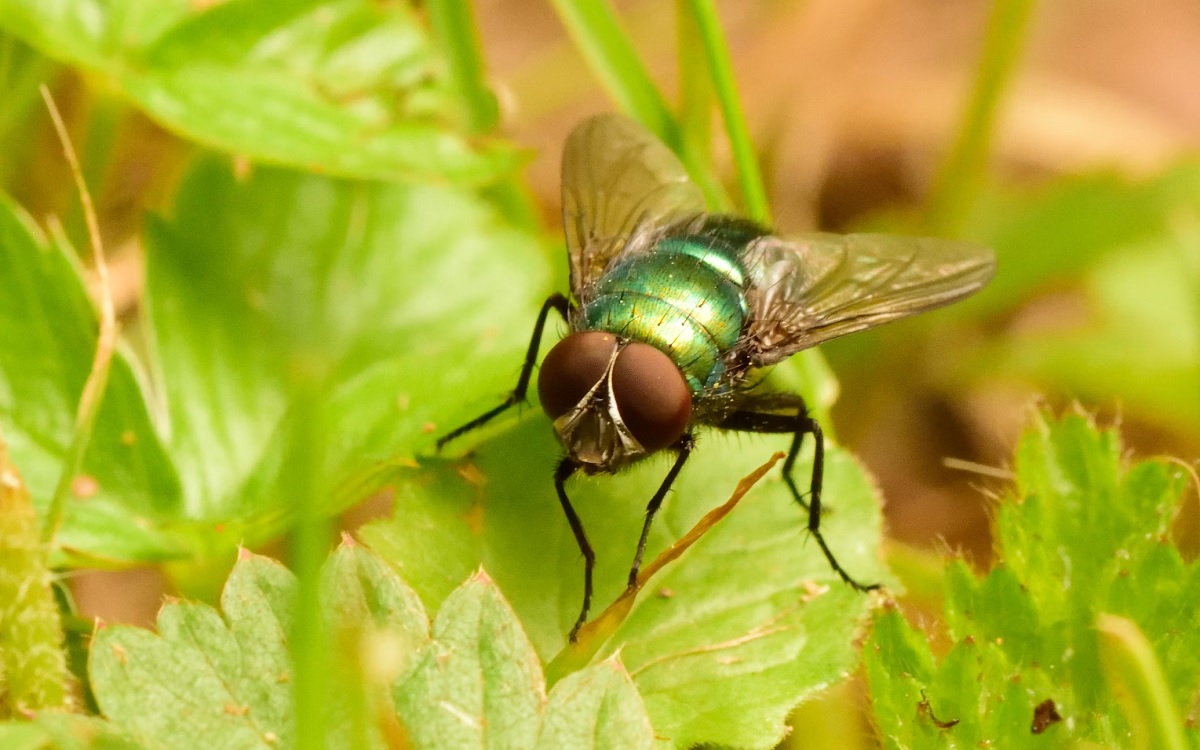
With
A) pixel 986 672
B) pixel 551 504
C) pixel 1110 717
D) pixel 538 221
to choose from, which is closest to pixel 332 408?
pixel 551 504

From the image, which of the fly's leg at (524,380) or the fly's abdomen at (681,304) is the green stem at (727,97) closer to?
the fly's abdomen at (681,304)

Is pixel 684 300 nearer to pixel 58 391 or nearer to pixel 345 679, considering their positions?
pixel 345 679

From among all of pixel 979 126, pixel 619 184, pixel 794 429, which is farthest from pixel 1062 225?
pixel 794 429

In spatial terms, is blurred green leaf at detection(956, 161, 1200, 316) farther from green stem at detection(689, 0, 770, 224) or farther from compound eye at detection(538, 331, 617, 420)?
compound eye at detection(538, 331, 617, 420)

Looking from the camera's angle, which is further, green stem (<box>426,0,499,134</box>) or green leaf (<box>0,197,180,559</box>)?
green stem (<box>426,0,499,134</box>)

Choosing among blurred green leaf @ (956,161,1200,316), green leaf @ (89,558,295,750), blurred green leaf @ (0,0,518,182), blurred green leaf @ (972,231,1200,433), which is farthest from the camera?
blurred green leaf @ (956,161,1200,316)

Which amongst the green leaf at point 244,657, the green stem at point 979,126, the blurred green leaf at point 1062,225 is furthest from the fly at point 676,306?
the blurred green leaf at point 1062,225

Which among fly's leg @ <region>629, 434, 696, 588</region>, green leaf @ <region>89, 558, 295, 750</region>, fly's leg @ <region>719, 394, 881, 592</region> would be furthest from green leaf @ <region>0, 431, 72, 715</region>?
fly's leg @ <region>719, 394, 881, 592</region>

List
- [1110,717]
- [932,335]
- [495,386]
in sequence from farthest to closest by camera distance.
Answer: [932,335], [495,386], [1110,717]

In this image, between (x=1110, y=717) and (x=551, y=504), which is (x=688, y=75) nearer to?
(x=551, y=504)
